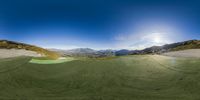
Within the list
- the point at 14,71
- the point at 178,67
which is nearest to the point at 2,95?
the point at 14,71

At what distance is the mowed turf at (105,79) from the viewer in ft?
53.7

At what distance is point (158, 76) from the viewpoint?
21391mm

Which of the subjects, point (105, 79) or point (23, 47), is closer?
point (105, 79)

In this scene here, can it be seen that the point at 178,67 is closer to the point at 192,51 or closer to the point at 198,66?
the point at 198,66

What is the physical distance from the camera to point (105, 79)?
20516 mm

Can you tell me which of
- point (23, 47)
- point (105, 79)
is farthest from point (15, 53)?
point (105, 79)

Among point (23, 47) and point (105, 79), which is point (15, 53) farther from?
point (105, 79)

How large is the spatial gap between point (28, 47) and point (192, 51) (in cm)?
2374

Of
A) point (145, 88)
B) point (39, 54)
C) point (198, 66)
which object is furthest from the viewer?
point (39, 54)

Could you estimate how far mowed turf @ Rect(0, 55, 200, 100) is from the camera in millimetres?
16375

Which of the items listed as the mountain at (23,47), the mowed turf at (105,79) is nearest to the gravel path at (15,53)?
the mountain at (23,47)

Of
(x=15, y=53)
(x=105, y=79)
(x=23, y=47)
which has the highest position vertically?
(x=23, y=47)

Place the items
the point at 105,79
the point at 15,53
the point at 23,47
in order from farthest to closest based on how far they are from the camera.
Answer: the point at 23,47
the point at 15,53
the point at 105,79

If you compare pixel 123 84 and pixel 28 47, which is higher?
pixel 28 47
